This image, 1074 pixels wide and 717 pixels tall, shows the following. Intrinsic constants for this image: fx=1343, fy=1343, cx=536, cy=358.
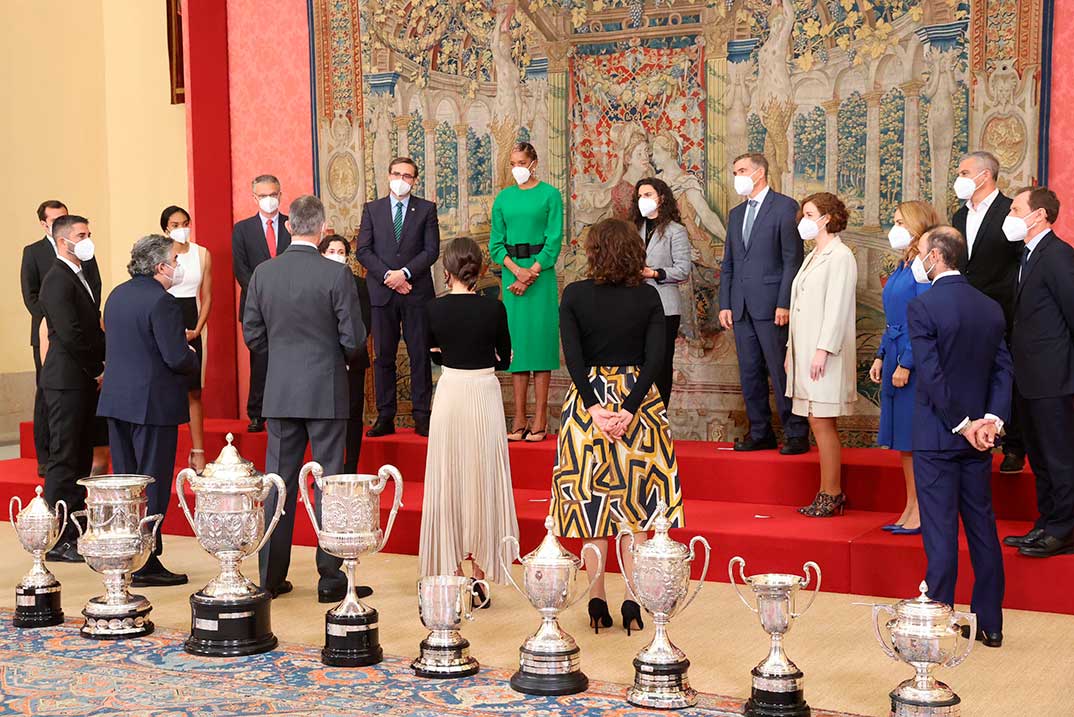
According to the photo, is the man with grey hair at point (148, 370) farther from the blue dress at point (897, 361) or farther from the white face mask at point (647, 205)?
the blue dress at point (897, 361)

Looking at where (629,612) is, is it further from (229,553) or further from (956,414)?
(229,553)

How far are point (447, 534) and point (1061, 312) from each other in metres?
2.70

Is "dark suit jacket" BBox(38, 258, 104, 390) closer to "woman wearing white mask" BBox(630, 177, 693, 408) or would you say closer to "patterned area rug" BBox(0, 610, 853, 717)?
"patterned area rug" BBox(0, 610, 853, 717)

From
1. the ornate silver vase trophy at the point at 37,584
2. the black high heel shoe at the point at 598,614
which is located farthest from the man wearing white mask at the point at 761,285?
the ornate silver vase trophy at the point at 37,584

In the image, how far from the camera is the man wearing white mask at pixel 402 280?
830 cm

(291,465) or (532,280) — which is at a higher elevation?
(532,280)

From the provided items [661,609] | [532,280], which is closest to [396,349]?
[532,280]

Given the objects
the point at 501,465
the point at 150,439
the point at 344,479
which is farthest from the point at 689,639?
the point at 150,439

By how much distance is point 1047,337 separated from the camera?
548 cm

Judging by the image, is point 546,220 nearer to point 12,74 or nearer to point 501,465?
point 501,465

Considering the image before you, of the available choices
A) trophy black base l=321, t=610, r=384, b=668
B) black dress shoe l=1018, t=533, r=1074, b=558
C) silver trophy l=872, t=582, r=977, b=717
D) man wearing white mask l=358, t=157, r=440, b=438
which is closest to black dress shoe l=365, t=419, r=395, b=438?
man wearing white mask l=358, t=157, r=440, b=438

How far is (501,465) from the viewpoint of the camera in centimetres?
579

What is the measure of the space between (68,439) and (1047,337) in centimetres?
466

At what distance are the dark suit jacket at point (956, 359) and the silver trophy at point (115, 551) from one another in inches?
123
